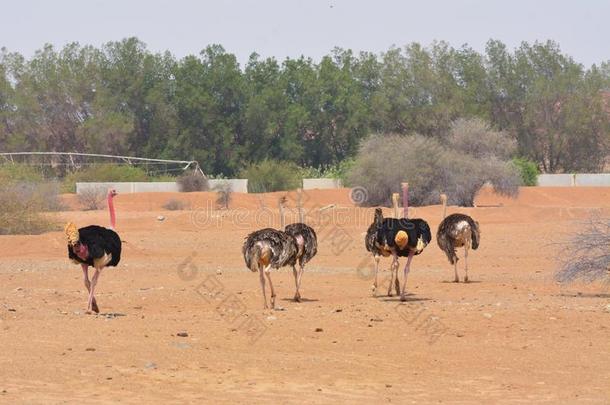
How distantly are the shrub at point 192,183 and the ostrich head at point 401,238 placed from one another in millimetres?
40594

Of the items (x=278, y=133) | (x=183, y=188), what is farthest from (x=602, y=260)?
(x=278, y=133)

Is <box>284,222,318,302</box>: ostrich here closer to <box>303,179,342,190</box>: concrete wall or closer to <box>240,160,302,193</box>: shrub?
<box>240,160,302,193</box>: shrub

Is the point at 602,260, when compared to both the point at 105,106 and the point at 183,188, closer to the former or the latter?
the point at 183,188

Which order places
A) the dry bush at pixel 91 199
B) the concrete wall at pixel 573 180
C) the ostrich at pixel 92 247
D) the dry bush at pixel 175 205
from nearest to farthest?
the ostrich at pixel 92 247 → the dry bush at pixel 175 205 → the dry bush at pixel 91 199 → the concrete wall at pixel 573 180

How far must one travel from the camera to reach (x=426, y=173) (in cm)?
4822

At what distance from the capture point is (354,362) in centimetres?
1228

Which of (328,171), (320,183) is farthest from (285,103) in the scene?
(320,183)

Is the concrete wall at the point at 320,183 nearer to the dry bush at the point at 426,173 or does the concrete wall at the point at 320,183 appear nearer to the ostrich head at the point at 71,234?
the dry bush at the point at 426,173

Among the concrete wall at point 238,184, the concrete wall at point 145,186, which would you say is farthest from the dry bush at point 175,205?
the concrete wall at point 238,184

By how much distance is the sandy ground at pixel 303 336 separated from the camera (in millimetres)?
10695

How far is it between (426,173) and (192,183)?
45.3ft

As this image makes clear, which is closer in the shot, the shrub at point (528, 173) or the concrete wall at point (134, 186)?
the concrete wall at point (134, 186)

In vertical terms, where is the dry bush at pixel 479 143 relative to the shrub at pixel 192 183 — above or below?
above

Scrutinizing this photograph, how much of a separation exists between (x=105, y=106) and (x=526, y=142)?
87.2 feet
